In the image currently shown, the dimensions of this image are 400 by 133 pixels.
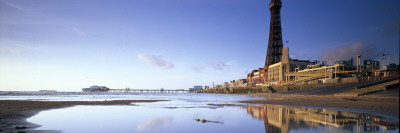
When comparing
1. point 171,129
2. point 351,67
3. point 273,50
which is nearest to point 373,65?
point 351,67

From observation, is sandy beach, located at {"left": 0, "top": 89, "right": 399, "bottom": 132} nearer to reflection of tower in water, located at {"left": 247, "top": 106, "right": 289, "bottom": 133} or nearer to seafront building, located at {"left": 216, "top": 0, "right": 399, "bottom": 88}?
reflection of tower in water, located at {"left": 247, "top": 106, "right": 289, "bottom": 133}

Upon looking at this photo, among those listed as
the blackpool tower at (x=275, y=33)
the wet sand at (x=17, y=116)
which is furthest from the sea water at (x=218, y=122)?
the blackpool tower at (x=275, y=33)

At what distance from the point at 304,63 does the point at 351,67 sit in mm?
22467

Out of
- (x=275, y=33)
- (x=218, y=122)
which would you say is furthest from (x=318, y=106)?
(x=275, y=33)

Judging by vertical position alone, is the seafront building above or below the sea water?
above

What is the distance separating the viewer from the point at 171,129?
7.59 meters

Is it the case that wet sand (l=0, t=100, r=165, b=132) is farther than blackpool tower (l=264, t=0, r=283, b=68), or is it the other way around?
blackpool tower (l=264, t=0, r=283, b=68)

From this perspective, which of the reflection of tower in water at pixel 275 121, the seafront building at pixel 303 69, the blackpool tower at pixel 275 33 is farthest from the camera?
the blackpool tower at pixel 275 33

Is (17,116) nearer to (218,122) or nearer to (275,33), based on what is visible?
(218,122)

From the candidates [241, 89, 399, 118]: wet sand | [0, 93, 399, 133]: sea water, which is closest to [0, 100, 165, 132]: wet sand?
[0, 93, 399, 133]: sea water

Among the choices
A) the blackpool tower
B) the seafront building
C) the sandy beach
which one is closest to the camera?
the sandy beach

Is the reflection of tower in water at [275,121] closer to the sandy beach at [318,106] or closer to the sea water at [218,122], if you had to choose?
the sea water at [218,122]

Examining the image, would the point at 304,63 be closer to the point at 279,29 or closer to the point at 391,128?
the point at 279,29

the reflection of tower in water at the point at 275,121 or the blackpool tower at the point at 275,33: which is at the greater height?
the blackpool tower at the point at 275,33
